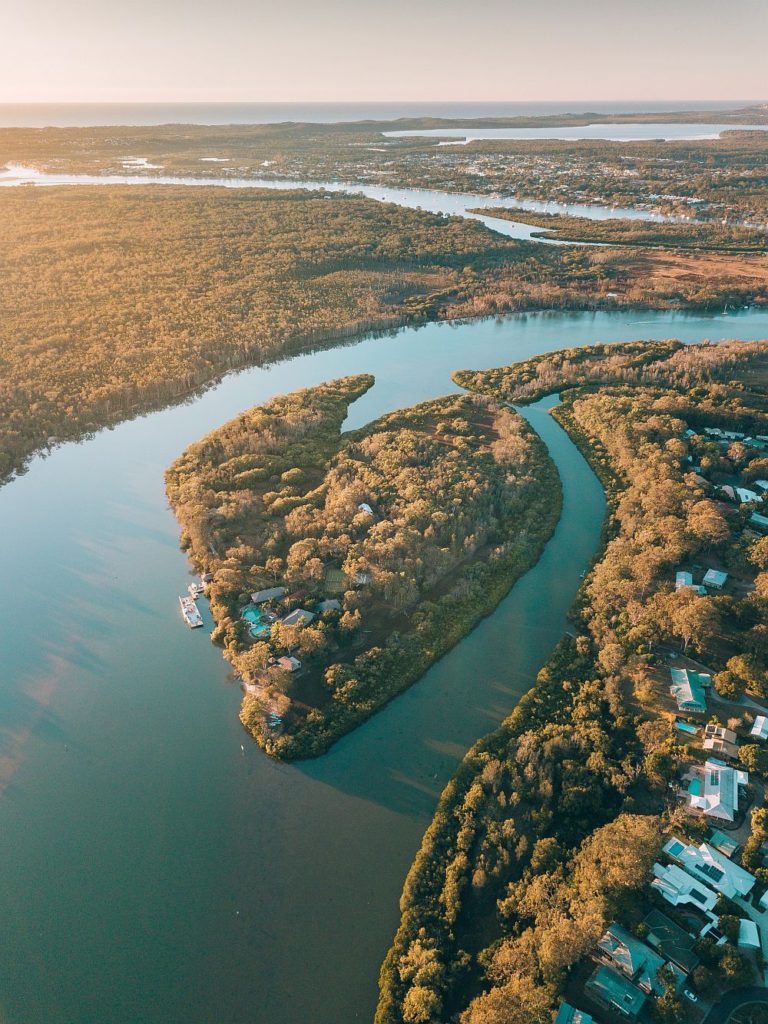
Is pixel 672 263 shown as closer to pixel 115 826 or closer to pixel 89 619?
pixel 89 619

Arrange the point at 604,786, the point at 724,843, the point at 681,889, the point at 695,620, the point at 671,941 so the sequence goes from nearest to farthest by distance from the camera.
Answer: the point at 671,941 < the point at 681,889 < the point at 724,843 < the point at 604,786 < the point at 695,620

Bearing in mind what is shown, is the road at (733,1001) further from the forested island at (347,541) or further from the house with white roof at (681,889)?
the forested island at (347,541)

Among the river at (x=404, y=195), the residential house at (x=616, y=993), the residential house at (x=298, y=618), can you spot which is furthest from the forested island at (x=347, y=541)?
the river at (x=404, y=195)

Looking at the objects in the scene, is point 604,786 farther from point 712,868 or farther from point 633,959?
point 633,959

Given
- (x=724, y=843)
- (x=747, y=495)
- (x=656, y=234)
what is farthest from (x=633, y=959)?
(x=656, y=234)

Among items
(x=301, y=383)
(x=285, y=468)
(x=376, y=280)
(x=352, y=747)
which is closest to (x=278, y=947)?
(x=352, y=747)

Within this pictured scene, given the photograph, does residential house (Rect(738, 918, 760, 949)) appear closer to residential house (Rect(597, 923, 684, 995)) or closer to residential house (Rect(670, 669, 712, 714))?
residential house (Rect(597, 923, 684, 995))
